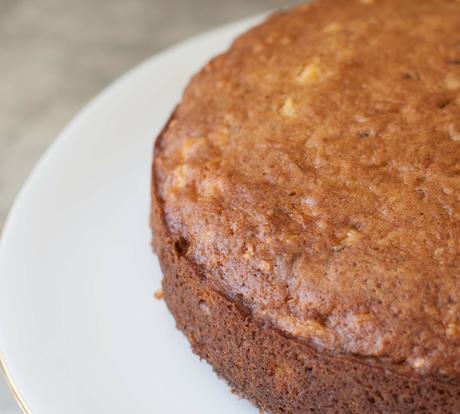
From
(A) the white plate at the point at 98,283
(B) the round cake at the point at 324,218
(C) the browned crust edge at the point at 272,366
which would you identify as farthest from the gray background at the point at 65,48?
(C) the browned crust edge at the point at 272,366

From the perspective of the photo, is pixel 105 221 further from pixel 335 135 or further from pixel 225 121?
pixel 335 135

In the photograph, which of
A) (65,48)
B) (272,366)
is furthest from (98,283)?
(65,48)

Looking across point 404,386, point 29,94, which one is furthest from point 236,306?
point 29,94

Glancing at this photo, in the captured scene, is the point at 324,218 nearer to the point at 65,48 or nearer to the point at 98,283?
the point at 98,283

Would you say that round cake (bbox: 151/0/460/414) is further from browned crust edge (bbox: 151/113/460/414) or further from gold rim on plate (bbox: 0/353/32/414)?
gold rim on plate (bbox: 0/353/32/414)

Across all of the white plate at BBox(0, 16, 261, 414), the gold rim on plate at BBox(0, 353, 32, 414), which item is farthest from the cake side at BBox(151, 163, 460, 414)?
the gold rim on plate at BBox(0, 353, 32, 414)

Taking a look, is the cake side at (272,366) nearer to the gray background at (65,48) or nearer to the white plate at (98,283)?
the white plate at (98,283)
